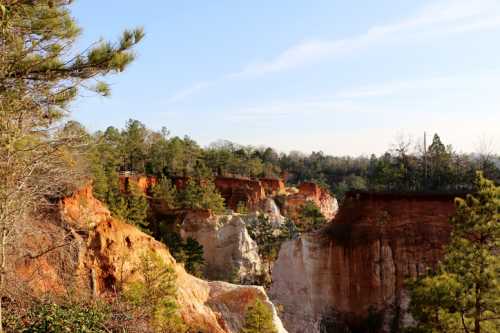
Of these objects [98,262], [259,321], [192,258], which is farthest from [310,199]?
[98,262]

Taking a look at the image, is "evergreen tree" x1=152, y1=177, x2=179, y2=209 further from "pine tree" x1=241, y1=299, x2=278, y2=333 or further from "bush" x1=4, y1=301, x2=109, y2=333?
"bush" x1=4, y1=301, x2=109, y2=333

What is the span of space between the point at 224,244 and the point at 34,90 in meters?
30.5

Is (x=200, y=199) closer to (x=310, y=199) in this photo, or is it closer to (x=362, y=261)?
(x=310, y=199)

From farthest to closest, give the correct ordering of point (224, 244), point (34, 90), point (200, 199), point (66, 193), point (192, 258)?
point (200, 199)
point (224, 244)
point (192, 258)
point (66, 193)
point (34, 90)

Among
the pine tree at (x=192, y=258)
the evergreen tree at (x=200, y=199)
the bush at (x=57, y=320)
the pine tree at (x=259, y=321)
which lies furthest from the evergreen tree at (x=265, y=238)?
the bush at (x=57, y=320)

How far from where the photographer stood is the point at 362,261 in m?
28.6

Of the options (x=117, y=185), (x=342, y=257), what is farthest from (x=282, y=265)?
(x=117, y=185)

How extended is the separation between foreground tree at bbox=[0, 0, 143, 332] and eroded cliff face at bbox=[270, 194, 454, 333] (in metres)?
21.4

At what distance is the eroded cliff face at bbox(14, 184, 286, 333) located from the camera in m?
15.8

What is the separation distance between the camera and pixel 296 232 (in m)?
45.5

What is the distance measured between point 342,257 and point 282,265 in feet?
12.9

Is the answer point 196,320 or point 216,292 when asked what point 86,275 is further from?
point 216,292

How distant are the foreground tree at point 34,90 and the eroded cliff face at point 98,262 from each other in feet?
17.1

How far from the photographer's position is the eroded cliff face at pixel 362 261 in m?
27.6
